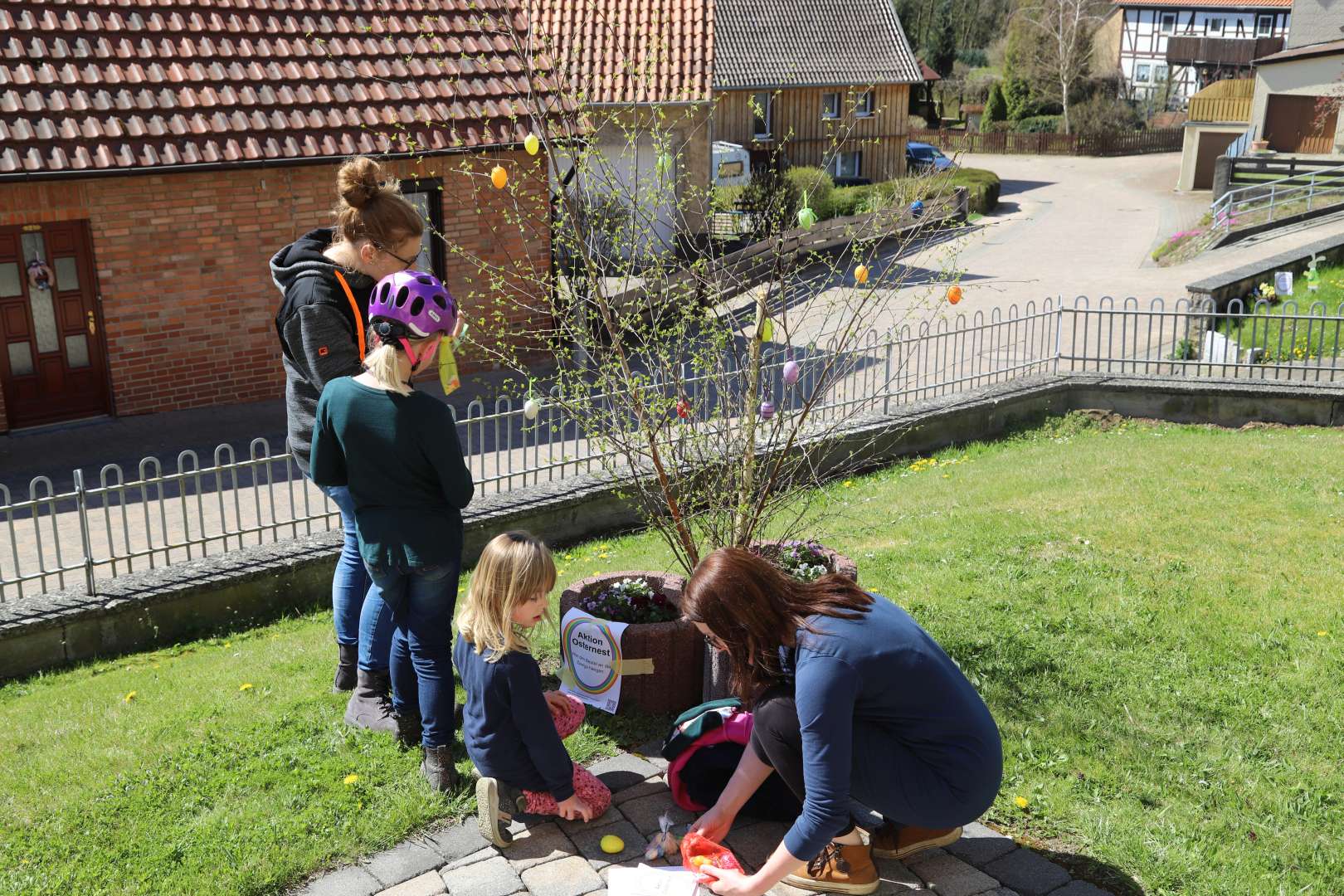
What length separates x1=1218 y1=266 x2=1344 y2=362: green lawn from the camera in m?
11.4

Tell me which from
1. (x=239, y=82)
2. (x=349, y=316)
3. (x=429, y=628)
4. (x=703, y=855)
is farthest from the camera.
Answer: (x=239, y=82)

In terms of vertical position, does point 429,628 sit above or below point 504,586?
below

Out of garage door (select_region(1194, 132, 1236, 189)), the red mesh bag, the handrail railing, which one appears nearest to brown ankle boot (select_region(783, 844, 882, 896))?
the red mesh bag

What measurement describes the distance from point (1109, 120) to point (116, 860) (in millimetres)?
53311

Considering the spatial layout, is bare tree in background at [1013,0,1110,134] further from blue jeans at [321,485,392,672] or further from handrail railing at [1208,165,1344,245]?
blue jeans at [321,485,392,672]

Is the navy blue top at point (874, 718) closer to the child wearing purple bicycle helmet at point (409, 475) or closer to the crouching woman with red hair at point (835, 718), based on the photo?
the crouching woman with red hair at point (835, 718)

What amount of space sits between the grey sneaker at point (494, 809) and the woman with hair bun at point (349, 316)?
807 millimetres

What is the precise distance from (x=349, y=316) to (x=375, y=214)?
42 centimetres

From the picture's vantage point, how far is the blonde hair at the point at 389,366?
435 centimetres

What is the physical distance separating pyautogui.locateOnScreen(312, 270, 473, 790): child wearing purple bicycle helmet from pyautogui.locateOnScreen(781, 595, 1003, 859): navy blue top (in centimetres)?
141

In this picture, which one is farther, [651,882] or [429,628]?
[429,628]

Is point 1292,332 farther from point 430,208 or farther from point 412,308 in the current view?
point 412,308

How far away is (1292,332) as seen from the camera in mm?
11594

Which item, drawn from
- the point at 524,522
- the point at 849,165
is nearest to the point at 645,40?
the point at 524,522
